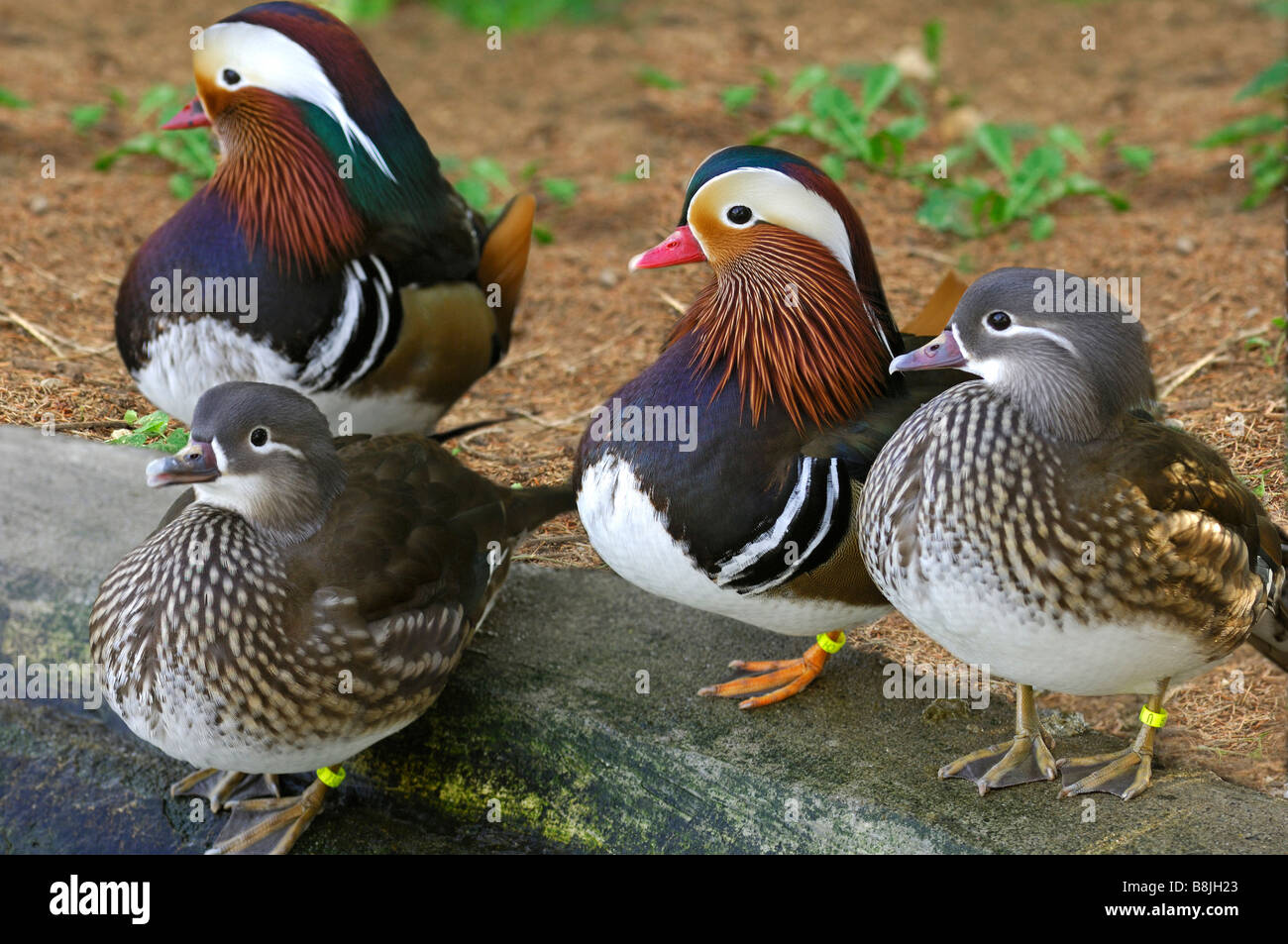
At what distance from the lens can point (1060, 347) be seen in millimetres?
2426

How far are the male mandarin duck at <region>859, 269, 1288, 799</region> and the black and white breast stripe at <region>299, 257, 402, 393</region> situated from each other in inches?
58.8

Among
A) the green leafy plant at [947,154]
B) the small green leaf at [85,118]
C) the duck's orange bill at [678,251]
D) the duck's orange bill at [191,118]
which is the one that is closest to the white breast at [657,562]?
the duck's orange bill at [678,251]

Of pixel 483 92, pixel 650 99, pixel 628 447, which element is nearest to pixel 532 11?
pixel 483 92

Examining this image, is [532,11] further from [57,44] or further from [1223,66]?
[1223,66]

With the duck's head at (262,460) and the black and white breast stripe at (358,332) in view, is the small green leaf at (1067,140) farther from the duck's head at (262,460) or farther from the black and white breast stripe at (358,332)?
the duck's head at (262,460)

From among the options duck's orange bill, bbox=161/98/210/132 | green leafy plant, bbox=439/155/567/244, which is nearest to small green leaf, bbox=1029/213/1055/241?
green leafy plant, bbox=439/155/567/244

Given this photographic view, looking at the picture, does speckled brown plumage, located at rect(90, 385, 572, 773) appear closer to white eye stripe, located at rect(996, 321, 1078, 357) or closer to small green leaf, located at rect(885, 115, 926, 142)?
white eye stripe, located at rect(996, 321, 1078, 357)

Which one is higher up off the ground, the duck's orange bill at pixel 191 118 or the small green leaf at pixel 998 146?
the small green leaf at pixel 998 146

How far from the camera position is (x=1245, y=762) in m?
3.17

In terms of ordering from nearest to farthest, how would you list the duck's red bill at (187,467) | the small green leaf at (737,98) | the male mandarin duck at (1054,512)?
the male mandarin duck at (1054,512) → the duck's red bill at (187,467) → the small green leaf at (737,98)

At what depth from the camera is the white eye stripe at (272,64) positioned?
3365 millimetres

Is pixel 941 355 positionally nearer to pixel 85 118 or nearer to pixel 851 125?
pixel 851 125

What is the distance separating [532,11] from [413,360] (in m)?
5.37

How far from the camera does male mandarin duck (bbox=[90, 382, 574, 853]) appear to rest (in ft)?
8.61
